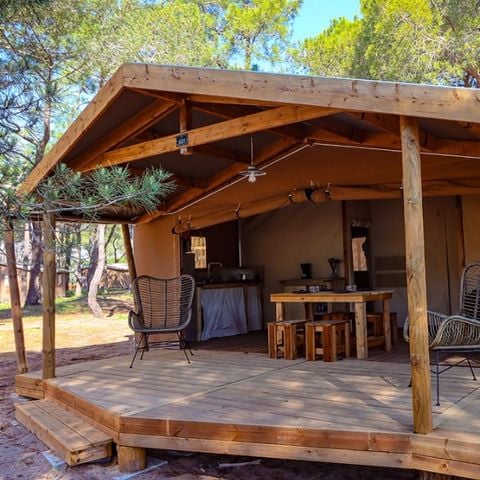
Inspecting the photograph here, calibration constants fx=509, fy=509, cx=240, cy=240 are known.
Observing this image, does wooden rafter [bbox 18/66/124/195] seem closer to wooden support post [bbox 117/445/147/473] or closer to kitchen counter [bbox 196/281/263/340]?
wooden support post [bbox 117/445/147/473]

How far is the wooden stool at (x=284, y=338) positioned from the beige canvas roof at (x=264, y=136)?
4.90ft

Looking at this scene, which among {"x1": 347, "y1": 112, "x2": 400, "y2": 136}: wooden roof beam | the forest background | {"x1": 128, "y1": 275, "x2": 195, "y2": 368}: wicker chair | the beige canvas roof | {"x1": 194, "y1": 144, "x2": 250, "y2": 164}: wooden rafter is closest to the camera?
the beige canvas roof

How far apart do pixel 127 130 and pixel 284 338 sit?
2731mm

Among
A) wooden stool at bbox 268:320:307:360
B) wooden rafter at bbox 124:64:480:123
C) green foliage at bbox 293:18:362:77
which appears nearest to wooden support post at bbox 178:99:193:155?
wooden rafter at bbox 124:64:480:123

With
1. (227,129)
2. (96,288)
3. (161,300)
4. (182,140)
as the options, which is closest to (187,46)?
(161,300)

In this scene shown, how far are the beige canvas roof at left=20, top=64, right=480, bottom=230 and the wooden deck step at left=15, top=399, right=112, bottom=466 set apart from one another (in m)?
1.88

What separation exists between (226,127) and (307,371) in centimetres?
234

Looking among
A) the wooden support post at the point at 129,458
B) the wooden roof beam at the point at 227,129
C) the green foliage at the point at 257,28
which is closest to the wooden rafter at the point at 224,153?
the wooden roof beam at the point at 227,129

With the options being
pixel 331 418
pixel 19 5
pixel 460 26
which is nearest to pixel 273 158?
pixel 19 5

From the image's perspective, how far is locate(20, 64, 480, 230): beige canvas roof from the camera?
3117 millimetres

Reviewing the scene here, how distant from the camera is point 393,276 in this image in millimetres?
7855

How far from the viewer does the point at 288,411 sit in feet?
11.2

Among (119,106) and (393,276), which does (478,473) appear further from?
(393,276)

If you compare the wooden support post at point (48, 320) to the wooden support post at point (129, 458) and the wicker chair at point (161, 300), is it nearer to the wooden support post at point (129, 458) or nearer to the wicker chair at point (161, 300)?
the wicker chair at point (161, 300)
